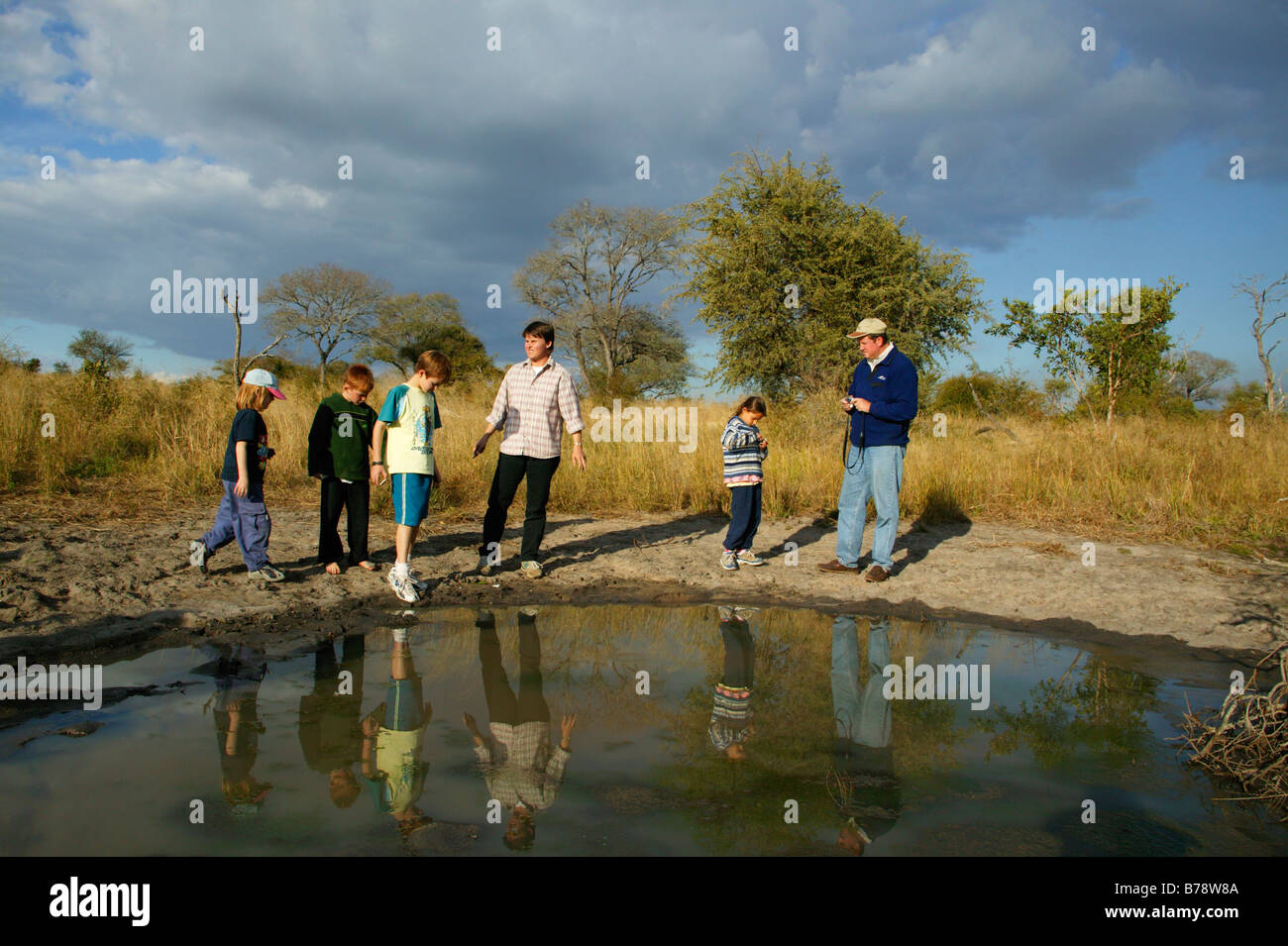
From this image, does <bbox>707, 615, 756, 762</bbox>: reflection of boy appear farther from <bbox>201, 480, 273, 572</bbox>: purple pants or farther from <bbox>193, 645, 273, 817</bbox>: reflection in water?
<bbox>201, 480, 273, 572</bbox>: purple pants

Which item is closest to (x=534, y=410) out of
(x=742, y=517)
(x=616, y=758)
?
(x=742, y=517)

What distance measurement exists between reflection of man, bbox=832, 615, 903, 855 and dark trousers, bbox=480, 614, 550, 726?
133cm

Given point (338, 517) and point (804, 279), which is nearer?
point (338, 517)

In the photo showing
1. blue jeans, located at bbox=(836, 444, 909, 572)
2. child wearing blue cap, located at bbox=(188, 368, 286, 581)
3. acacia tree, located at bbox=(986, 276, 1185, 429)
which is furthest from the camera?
acacia tree, located at bbox=(986, 276, 1185, 429)

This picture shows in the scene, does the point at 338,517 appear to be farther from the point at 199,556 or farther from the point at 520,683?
the point at 520,683

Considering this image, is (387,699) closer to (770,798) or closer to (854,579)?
(770,798)

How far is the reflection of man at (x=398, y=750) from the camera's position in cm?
259

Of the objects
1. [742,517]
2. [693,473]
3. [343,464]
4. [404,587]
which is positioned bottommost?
[404,587]

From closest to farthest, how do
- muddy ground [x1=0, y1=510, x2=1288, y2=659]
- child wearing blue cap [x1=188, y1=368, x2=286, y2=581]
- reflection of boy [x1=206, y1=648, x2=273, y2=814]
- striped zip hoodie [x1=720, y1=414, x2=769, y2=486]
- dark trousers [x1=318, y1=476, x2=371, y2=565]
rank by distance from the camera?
reflection of boy [x1=206, y1=648, x2=273, y2=814] → muddy ground [x1=0, y1=510, x2=1288, y2=659] → child wearing blue cap [x1=188, y1=368, x2=286, y2=581] → dark trousers [x1=318, y1=476, x2=371, y2=565] → striped zip hoodie [x1=720, y1=414, x2=769, y2=486]

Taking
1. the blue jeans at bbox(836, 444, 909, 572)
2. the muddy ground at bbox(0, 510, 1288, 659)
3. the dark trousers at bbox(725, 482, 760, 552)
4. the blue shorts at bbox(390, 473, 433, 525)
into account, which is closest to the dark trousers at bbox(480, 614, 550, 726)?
the muddy ground at bbox(0, 510, 1288, 659)

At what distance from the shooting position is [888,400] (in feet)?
20.2

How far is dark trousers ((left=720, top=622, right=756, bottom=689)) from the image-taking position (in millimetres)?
4020

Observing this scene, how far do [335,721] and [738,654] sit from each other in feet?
7.32

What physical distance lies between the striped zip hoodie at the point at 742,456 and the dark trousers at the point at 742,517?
73mm
